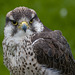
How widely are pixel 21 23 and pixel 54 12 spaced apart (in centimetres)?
415

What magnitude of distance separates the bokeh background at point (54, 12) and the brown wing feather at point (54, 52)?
340 centimetres

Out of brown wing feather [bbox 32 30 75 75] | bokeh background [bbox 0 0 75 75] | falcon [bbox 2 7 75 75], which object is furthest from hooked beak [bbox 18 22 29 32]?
bokeh background [bbox 0 0 75 75]

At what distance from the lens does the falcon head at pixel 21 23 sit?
6543 mm

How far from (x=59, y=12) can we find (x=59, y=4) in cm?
30

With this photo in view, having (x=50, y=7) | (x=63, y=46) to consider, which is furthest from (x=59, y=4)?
(x=63, y=46)

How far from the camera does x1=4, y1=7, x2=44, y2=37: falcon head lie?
654 cm

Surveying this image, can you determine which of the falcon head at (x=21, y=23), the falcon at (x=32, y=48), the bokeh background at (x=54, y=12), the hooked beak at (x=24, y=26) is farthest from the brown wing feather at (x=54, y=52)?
the bokeh background at (x=54, y=12)

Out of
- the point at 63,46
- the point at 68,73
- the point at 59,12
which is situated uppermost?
the point at 59,12

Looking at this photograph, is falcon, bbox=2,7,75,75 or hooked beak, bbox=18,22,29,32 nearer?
hooked beak, bbox=18,22,29,32

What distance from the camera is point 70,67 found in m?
6.87

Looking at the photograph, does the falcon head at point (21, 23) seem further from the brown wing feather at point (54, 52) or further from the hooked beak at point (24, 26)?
the brown wing feather at point (54, 52)

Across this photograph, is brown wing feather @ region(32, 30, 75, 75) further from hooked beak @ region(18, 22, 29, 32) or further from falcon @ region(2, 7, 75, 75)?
hooked beak @ region(18, 22, 29, 32)

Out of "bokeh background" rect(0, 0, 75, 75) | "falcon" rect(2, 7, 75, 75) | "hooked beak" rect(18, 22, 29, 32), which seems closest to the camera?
"hooked beak" rect(18, 22, 29, 32)

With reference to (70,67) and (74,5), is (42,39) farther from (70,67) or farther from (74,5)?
(74,5)
